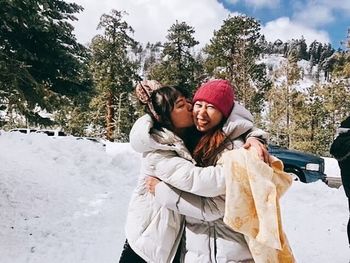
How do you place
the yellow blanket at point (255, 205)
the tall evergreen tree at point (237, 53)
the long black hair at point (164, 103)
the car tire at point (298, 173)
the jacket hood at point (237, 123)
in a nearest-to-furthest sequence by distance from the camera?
1. the yellow blanket at point (255, 205)
2. the jacket hood at point (237, 123)
3. the long black hair at point (164, 103)
4. the car tire at point (298, 173)
5. the tall evergreen tree at point (237, 53)

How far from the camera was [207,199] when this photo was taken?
2.07 metres

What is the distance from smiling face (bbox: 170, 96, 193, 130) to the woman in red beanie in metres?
0.08

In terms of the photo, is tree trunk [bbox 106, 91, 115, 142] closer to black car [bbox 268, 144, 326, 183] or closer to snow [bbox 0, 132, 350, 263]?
snow [bbox 0, 132, 350, 263]

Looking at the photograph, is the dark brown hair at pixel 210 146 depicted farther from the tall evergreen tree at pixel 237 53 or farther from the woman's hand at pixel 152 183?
the tall evergreen tree at pixel 237 53

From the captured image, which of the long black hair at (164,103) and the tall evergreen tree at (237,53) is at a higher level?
the tall evergreen tree at (237,53)

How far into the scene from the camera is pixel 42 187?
9508mm

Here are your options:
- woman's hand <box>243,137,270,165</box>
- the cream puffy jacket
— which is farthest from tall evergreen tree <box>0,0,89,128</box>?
woman's hand <box>243,137,270,165</box>

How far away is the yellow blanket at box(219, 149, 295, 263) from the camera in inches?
74.6

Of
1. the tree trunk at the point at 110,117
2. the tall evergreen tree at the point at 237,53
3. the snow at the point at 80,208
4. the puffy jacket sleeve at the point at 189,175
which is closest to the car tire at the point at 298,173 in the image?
the snow at the point at 80,208

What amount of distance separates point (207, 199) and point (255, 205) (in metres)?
0.25

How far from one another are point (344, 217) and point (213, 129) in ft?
22.2

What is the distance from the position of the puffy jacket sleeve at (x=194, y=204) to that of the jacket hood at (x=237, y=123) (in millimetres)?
343

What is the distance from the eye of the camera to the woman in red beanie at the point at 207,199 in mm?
2076

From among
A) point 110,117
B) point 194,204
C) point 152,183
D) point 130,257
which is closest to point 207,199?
point 194,204
